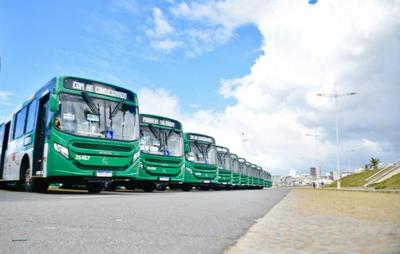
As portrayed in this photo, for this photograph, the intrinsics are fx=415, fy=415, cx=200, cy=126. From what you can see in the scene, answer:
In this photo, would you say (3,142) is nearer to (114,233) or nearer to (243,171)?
(114,233)

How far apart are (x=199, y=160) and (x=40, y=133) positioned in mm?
10356

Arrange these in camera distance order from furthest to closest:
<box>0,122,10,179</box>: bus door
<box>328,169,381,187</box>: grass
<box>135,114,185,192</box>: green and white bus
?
<box>328,169,381,187</box>: grass → <box>135,114,185,192</box>: green and white bus → <box>0,122,10,179</box>: bus door

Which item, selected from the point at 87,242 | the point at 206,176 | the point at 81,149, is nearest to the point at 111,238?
the point at 87,242

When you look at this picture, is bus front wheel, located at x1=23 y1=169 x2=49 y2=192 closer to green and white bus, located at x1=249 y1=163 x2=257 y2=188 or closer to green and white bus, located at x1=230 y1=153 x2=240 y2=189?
green and white bus, located at x1=230 y1=153 x2=240 y2=189

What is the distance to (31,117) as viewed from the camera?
1295cm

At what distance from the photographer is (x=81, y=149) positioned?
11.4m

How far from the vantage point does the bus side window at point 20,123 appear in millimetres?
13833

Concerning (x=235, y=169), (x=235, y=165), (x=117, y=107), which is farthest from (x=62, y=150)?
(x=235, y=165)

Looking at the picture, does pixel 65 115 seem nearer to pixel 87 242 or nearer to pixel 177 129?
pixel 177 129

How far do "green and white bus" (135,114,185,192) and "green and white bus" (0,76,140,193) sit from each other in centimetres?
347

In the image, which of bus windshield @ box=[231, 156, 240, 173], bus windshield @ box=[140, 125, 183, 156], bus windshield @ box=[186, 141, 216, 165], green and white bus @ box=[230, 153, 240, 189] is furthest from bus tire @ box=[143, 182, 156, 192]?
bus windshield @ box=[231, 156, 240, 173]

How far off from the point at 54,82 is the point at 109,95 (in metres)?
1.68

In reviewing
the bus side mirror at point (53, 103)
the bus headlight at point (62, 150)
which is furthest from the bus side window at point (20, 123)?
the bus headlight at point (62, 150)

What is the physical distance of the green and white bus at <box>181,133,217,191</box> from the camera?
20469 mm
